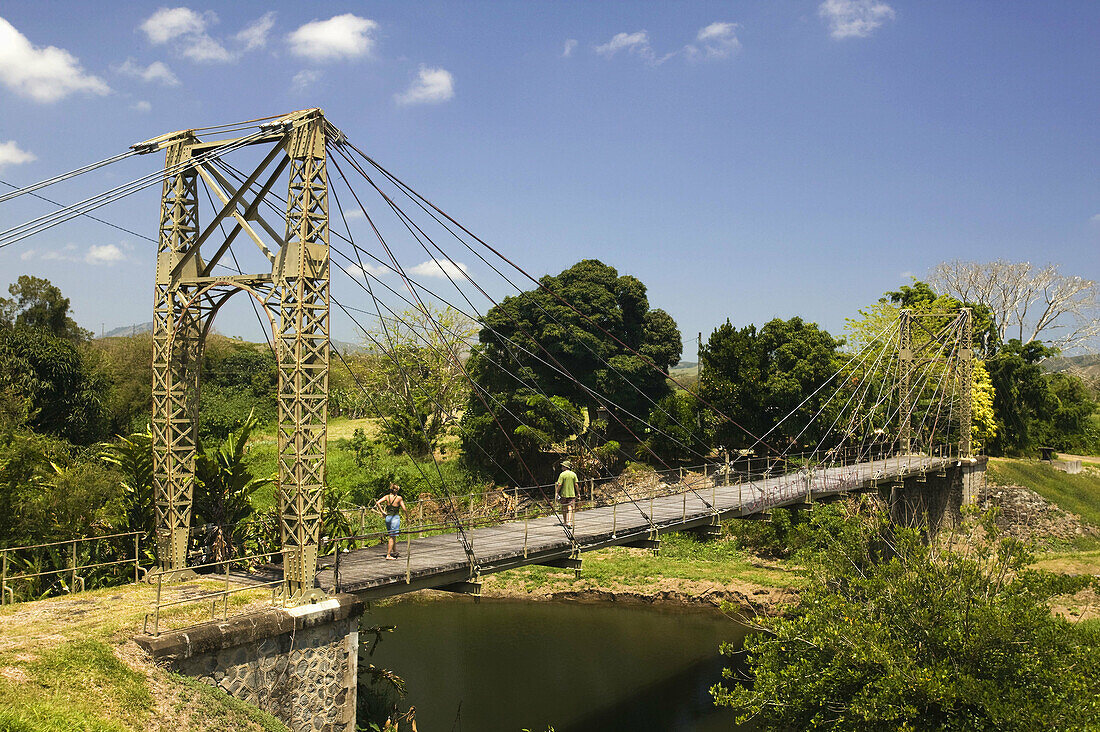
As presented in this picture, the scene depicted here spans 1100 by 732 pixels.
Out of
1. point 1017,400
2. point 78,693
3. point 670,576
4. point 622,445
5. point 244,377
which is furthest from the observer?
point 244,377

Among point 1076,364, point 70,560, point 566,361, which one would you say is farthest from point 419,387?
point 1076,364

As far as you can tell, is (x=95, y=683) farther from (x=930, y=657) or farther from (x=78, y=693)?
(x=930, y=657)

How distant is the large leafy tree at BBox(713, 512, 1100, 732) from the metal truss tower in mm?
6840

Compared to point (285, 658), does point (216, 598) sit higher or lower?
higher

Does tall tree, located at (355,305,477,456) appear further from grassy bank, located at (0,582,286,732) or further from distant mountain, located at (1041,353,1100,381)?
distant mountain, located at (1041,353,1100,381)

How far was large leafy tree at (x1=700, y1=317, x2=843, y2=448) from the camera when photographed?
92.5ft

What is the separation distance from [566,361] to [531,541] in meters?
17.3

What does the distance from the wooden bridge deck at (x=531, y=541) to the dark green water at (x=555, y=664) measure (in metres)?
3.59

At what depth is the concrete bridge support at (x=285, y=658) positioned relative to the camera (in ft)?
27.1

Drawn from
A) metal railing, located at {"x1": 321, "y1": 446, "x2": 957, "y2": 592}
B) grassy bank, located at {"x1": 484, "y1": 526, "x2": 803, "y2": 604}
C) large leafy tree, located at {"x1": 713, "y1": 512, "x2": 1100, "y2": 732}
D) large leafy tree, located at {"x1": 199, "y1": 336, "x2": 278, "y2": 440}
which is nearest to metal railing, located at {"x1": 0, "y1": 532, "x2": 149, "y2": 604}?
metal railing, located at {"x1": 321, "y1": 446, "x2": 957, "y2": 592}

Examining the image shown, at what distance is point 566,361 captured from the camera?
30375 mm

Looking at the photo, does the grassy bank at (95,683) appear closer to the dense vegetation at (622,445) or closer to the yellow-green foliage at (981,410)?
the dense vegetation at (622,445)

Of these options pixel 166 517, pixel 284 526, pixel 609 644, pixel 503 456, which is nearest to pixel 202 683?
pixel 284 526

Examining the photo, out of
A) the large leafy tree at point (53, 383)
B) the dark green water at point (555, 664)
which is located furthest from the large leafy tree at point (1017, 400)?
the large leafy tree at point (53, 383)
